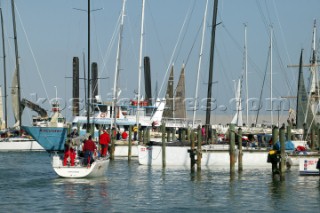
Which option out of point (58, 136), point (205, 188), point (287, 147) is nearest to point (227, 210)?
point (205, 188)

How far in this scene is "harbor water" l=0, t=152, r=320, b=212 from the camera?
89.4 ft

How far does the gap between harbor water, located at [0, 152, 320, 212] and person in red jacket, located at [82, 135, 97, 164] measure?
97cm

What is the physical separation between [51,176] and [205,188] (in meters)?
8.71

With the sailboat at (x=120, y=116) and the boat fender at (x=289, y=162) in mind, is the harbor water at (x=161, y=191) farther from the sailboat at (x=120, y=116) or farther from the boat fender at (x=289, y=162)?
the sailboat at (x=120, y=116)

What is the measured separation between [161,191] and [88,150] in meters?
4.39

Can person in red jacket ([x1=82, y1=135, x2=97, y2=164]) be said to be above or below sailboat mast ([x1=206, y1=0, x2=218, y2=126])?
below

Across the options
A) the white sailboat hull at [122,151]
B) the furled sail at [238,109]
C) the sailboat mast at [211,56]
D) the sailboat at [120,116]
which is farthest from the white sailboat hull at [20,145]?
the sailboat mast at [211,56]

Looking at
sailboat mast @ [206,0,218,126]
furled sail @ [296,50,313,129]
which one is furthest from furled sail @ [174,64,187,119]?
sailboat mast @ [206,0,218,126]

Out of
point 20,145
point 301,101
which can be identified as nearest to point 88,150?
point 20,145

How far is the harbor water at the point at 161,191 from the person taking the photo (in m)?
27.2

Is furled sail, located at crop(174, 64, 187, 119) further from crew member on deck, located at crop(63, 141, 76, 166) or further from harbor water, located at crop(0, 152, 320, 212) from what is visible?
crew member on deck, located at crop(63, 141, 76, 166)

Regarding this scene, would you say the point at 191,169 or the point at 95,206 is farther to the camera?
the point at 191,169

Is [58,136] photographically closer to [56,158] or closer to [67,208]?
[56,158]

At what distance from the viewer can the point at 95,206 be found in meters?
27.1
